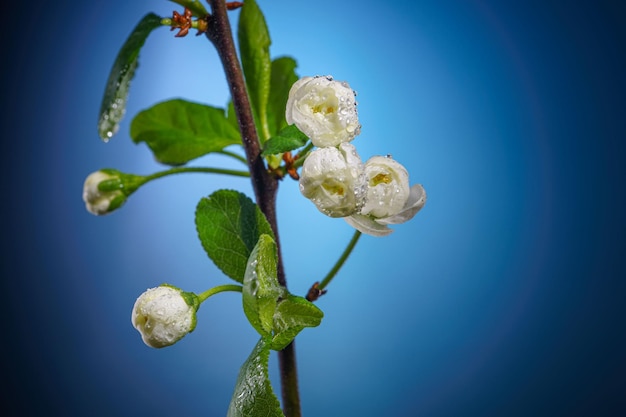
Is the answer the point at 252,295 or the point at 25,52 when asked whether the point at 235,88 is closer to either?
the point at 252,295

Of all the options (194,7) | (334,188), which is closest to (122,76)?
(194,7)

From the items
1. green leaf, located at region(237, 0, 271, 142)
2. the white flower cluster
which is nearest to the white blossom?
the white flower cluster

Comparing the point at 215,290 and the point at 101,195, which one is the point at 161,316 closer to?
the point at 215,290

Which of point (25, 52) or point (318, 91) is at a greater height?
point (25, 52)

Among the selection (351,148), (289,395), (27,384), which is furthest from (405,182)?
(27,384)

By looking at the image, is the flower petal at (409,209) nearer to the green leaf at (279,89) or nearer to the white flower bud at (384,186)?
the white flower bud at (384,186)

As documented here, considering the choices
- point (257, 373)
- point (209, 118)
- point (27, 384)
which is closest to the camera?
point (257, 373)

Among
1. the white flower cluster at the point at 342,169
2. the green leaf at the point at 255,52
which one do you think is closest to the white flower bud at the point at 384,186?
the white flower cluster at the point at 342,169
